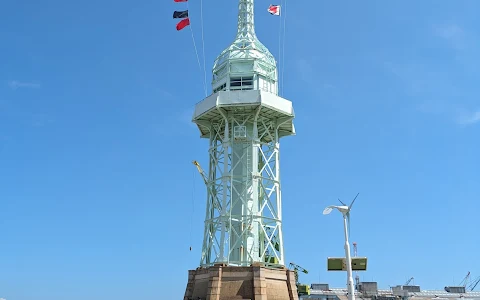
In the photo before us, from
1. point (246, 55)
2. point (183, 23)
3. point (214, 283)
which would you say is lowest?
point (214, 283)

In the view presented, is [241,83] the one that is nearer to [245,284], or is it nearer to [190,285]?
[245,284]

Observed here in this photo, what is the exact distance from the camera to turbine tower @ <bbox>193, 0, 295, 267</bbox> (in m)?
61.0

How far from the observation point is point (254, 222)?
204ft

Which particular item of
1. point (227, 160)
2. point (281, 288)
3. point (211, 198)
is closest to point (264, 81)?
point (227, 160)

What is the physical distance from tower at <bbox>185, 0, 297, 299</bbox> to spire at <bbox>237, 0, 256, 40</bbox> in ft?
6.20

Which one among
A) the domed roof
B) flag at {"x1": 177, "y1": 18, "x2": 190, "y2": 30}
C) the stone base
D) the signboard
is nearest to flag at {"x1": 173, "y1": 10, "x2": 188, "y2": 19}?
flag at {"x1": 177, "y1": 18, "x2": 190, "y2": 30}

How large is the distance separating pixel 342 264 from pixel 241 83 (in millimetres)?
38268

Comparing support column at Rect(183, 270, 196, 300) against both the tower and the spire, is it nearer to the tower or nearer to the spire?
the tower

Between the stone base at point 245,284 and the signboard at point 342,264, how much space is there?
20.1m

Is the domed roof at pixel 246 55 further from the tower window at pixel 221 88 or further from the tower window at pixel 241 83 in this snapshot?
the tower window at pixel 221 88

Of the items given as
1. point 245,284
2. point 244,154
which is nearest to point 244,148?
point 244,154

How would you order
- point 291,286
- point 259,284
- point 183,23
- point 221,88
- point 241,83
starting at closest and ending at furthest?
point 259,284, point 291,286, point 183,23, point 241,83, point 221,88

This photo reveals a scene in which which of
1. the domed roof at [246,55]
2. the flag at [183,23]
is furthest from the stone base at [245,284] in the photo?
the flag at [183,23]

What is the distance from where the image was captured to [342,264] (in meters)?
34.9
